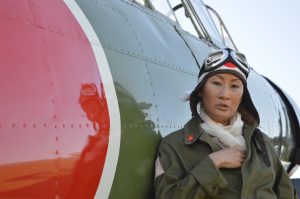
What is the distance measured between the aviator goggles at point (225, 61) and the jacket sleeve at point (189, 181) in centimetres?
74

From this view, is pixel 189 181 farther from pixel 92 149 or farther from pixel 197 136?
pixel 92 149

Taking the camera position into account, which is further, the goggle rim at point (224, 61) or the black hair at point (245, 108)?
the black hair at point (245, 108)

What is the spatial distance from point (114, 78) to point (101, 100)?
255 mm

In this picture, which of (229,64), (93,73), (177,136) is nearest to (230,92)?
(229,64)

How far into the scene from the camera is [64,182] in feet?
8.06

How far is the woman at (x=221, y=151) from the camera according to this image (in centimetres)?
302

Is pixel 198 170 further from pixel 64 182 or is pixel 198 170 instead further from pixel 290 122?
pixel 290 122

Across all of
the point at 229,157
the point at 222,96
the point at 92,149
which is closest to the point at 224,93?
the point at 222,96

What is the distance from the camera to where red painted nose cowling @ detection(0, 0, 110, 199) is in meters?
2.17

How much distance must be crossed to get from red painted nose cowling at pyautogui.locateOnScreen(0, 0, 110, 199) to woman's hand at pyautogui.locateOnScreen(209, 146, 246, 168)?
77 centimetres

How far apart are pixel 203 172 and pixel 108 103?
749 millimetres

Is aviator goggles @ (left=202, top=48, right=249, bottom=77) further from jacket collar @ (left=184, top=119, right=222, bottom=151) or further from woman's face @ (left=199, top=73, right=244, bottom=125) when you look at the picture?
jacket collar @ (left=184, top=119, right=222, bottom=151)

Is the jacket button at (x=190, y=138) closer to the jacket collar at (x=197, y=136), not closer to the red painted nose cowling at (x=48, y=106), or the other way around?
the jacket collar at (x=197, y=136)

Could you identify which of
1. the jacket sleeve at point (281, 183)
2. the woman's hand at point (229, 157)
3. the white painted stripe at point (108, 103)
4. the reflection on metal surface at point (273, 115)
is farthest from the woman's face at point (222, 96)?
the reflection on metal surface at point (273, 115)
